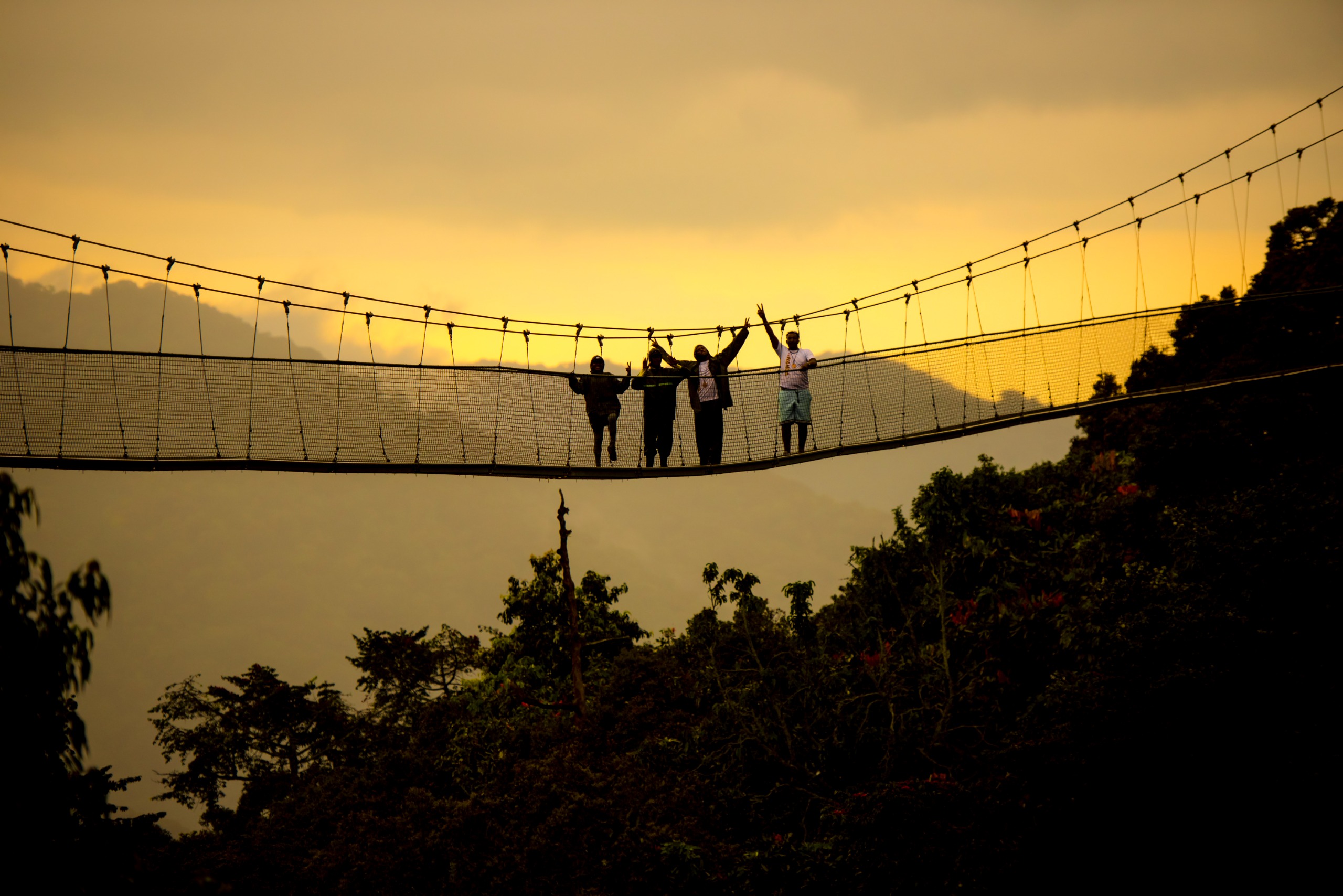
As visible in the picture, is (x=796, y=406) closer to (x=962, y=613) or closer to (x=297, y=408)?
(x=297, y=408)

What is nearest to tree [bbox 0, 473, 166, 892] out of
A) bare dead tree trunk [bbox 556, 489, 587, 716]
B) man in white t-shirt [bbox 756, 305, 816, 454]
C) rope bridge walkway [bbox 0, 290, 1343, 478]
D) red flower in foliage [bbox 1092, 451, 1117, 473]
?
rope bridge walkway [bbox 0, 290, 1343, 478]

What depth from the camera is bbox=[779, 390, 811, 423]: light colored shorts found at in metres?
12.0

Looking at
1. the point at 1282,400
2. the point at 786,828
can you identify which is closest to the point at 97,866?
the point at 786,828

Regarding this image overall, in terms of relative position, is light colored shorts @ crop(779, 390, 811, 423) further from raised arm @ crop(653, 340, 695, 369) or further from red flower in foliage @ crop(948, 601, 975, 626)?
red flower in foliage @ crop(948, 601, 975, 626)

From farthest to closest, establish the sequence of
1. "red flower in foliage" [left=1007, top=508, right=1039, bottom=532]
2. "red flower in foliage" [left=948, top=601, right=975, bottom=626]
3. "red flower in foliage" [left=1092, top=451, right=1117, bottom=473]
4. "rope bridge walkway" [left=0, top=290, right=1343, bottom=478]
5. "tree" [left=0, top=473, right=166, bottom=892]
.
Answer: "red flower in foliage" [left=1092, top=451, right=1117, bottom=473] < "red flower in foliage" [left=1007, top=508, right=1039, bottom=532] < "red flower in foliage" [left=948, top=601, right=975, bottom=626] < "rope bridge walkway" [left=0, top=290, right=1343, bottom=478] < "tree" [left=0, top=473, right=166, bottom=892]

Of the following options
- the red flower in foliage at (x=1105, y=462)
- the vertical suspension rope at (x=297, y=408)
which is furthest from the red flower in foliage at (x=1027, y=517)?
the vertical suspension rope at (x=297, y=408)

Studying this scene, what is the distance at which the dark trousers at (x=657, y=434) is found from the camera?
11844mm

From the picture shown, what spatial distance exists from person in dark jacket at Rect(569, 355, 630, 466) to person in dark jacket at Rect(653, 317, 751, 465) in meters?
0.66

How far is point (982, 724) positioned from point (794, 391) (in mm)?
8701

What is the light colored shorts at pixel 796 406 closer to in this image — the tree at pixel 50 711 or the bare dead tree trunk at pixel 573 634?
the tree at pixel 50 711

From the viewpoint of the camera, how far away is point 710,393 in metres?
11.9

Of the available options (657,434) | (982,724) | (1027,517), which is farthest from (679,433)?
(1027,517)

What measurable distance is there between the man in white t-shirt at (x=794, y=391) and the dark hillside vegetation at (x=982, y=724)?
3.98 m

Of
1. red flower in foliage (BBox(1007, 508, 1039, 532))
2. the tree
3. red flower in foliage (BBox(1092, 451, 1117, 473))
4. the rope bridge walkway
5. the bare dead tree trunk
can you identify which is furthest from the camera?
red flower in foliage (BBox(1092, 451, 1117, 473))
